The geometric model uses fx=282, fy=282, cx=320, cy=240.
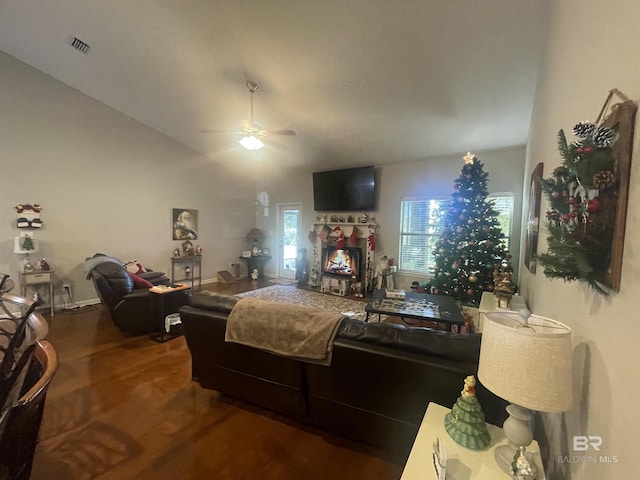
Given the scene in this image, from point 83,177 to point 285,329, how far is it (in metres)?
5.00

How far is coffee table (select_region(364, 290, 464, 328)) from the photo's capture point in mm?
3127

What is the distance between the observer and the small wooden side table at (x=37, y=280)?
404 centimetres

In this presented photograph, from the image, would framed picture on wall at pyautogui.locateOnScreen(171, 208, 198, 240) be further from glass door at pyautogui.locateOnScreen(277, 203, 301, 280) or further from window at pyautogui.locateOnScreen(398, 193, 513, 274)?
window at pyautogui.locateOnScreen(398, 193, 513, 274)

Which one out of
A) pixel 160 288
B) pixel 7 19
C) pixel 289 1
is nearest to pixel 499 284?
pixel 289 1

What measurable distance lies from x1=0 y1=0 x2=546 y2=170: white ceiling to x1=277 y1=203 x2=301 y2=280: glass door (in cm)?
251

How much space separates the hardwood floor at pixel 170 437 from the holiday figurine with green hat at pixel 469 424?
2.90ft

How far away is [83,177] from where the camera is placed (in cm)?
474

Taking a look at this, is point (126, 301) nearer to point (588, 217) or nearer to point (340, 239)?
point (340, 239)

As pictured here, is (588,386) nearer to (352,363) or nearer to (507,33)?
(352,363)

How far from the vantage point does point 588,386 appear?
90cm

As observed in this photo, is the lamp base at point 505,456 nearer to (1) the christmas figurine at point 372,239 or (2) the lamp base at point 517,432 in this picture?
(2) the lamp base at point 517,432

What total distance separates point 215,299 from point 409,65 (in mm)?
3080

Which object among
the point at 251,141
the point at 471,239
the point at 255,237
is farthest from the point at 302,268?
the point at 471,239

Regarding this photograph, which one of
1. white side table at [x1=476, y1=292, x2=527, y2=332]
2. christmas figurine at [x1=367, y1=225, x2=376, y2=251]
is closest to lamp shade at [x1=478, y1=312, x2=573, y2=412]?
white side table at [x1=476, y1=292, x2=527, y2=332]
